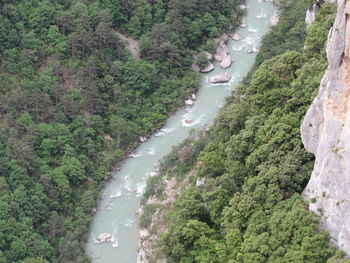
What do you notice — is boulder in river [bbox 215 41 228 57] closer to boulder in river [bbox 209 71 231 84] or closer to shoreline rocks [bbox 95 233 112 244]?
boulder in river [bbox 209 71 231 84]

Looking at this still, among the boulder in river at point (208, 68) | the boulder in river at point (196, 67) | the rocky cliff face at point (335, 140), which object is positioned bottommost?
the boulder in river at point (208, 68)

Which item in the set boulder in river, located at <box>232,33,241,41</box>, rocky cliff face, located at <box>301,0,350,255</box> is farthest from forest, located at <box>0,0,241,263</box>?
rocky cliff face, located at <box>301,0,350,255</box>

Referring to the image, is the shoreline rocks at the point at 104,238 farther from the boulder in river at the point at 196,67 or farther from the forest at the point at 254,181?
the boulder in river at the point at 196,67

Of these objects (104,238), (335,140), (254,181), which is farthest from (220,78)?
(335,140)

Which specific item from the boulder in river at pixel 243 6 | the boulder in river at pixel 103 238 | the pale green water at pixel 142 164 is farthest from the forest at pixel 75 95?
the boulder in river at pixel 243 6

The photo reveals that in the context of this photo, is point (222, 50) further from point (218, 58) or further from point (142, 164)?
point (142, 164)

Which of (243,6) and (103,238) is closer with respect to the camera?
(103,238)
